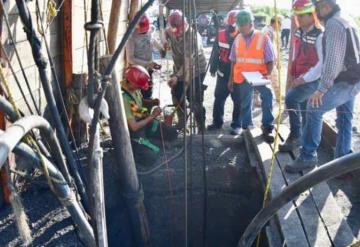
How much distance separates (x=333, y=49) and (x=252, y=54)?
1.89 meters

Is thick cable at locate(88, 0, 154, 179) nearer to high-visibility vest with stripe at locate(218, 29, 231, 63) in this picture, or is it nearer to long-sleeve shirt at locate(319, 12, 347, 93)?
long-sleeve shirt at locate(319, 12, 347, 93)

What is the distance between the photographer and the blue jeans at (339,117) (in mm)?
4199

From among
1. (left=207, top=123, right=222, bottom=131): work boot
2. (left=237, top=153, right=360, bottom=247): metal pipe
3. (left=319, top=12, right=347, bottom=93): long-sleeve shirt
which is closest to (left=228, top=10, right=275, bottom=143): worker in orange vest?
(left=207, top=123, right=222, bottom=131): work boot

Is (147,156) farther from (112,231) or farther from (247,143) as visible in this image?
(247,143)

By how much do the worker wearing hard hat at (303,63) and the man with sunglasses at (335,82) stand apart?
0.34 m

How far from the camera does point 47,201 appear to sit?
4.28 m

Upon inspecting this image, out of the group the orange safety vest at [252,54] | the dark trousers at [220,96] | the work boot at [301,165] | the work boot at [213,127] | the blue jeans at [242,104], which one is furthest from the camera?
the work boot at [213,127]

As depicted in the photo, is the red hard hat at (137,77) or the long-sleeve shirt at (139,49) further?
the long-sleeve shirt at (139,49)

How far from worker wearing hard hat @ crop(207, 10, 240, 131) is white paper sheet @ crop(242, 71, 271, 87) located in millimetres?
827

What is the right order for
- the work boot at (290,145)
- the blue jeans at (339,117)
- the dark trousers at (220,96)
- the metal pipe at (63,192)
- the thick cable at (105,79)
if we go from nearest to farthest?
the metal pipe at (63,192)
the thick cable at (105,79)
the blue jeans at (339,117)
the work boot at (290,145)
the dark trousers at (220,96)

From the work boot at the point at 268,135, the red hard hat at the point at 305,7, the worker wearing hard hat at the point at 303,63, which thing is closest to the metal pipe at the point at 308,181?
the worker wearing hard hat at the point at 303,63

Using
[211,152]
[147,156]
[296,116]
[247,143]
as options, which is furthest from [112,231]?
[296,116]

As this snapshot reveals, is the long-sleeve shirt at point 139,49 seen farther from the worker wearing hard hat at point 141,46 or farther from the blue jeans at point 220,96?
the blue jeans at point 220,96

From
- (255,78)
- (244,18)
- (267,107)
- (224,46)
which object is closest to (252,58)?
(255,78)
